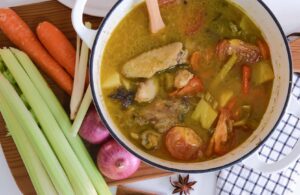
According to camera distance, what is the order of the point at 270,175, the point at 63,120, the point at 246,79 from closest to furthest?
the point at 246,79, the point at 63,120, the point at 270,175

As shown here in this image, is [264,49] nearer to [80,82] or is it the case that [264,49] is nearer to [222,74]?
[222,74]

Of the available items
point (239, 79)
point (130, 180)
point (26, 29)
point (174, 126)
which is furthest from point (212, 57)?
point (26, 29)

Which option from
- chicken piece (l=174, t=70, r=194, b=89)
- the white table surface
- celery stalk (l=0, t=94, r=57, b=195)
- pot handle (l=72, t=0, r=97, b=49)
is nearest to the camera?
pot handle (l=72, t=0, r=97, b=49)

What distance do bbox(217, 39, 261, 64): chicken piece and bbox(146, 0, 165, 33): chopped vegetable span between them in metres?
0.20

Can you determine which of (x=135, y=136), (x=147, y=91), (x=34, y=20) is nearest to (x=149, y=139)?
(x=135, y=136)

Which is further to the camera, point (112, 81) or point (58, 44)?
point (58, 44)

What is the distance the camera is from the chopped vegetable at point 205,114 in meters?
1.77

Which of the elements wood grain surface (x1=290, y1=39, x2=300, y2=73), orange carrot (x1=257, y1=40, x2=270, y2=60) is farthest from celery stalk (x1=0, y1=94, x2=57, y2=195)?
wood grain surface (x1=290, y1=39, x2=300, y2=73)

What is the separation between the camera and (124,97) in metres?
1.78

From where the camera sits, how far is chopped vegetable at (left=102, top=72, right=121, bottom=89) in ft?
5.88

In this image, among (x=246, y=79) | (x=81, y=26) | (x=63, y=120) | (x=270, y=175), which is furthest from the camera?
(x=270, y=175)

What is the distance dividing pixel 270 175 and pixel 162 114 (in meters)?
0.49

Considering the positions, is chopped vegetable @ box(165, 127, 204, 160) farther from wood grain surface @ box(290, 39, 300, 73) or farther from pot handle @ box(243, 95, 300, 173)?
wood grain surface @ box(290, 39, 300, 73)

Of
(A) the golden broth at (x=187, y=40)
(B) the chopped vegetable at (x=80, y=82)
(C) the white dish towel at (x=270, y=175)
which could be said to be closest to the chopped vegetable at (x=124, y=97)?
(A) the golden broth at (x=187, y=40)
